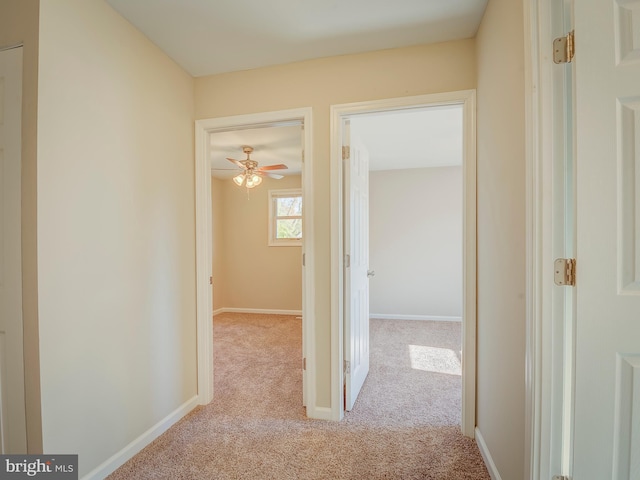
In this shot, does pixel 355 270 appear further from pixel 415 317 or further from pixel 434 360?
pixel 415 317

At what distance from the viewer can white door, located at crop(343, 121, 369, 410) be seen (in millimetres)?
2156

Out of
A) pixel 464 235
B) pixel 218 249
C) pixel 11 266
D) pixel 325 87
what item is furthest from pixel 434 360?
pixel 218 249

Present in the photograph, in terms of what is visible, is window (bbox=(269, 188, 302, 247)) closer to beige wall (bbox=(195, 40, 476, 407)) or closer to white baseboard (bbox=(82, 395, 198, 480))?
beige wall (bbox=(195, 40, 476, 407))

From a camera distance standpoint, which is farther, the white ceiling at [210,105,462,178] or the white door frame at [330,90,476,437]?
the white ceiling at [210,105,462,178]

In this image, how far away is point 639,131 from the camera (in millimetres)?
899

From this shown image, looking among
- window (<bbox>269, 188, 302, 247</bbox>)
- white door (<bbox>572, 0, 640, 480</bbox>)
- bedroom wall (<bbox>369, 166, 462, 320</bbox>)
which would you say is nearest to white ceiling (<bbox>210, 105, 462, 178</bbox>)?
bedroom wall (<bbox>369, 166, 462, 320</bbox>)

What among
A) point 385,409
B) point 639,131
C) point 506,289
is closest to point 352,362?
point 385,409

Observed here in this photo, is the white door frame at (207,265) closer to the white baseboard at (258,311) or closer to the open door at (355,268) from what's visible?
the open door at (355,268)

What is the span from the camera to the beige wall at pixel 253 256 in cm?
530

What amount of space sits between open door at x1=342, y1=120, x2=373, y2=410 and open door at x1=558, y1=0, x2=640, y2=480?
1.34 meters

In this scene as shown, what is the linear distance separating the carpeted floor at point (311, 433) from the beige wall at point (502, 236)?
34cm

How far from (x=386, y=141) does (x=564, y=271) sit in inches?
115

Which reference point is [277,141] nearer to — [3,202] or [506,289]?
[3,202]

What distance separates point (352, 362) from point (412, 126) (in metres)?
2.41
